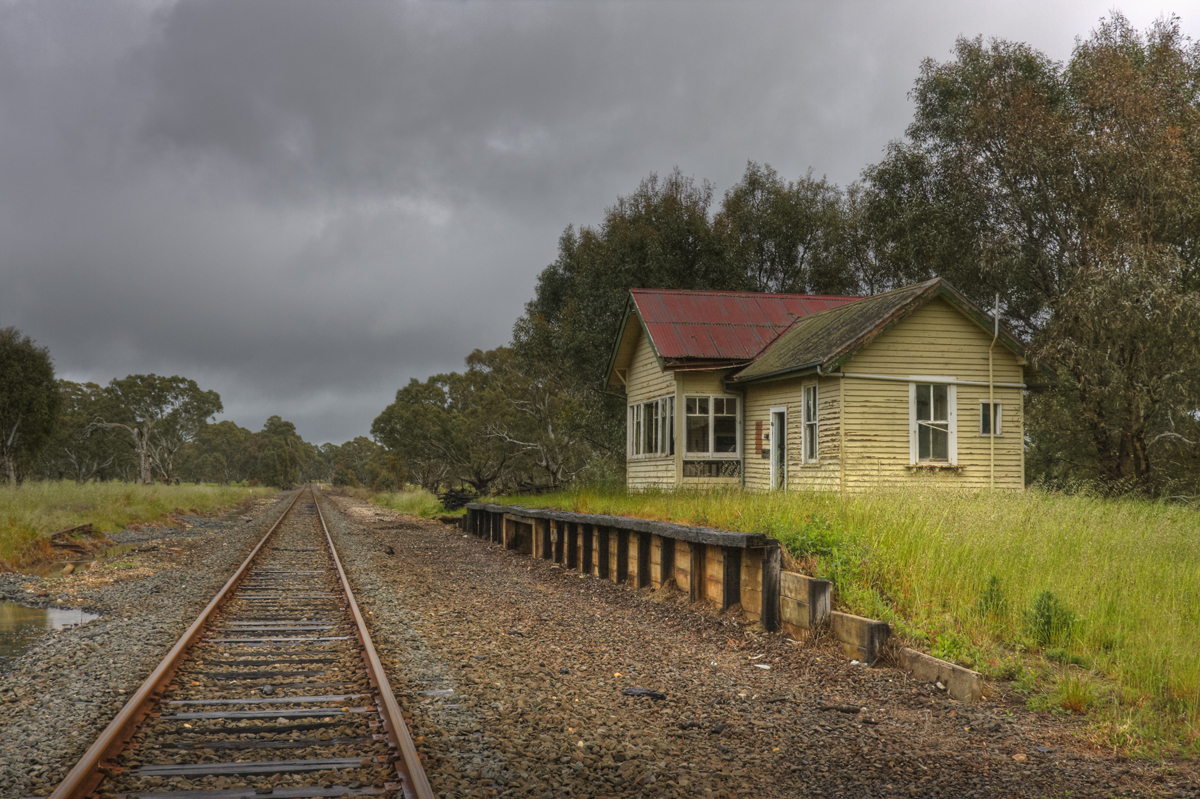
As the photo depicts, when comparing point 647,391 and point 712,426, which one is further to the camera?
point 647,391

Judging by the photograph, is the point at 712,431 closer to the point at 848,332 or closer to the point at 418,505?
the point at 848,332

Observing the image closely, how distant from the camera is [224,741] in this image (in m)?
5.29

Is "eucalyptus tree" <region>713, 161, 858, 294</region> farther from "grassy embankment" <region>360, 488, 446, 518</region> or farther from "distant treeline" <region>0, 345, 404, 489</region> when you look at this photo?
"distant treeline" <region>0, 345, 404, 489</region>

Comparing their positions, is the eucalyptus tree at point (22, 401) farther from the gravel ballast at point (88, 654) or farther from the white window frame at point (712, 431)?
the white window frame at point (712, 431)

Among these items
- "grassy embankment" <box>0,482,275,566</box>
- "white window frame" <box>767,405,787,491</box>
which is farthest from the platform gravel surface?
"grassy embankment" <box>0,482,275,566</box>

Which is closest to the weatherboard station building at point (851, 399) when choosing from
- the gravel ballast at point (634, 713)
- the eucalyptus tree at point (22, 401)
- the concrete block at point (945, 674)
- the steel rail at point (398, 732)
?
the gravel ballast at point (634, 713)

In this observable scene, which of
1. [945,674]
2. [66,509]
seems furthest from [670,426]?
[66,509]

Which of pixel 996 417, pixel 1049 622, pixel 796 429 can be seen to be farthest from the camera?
pixel 796 429

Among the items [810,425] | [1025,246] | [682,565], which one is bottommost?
[682,565]

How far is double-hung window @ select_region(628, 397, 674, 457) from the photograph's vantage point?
20655mm

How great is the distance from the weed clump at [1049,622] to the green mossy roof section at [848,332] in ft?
32.3

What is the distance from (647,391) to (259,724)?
56.8 feet

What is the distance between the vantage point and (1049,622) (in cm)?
700

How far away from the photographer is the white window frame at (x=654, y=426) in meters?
20.6
